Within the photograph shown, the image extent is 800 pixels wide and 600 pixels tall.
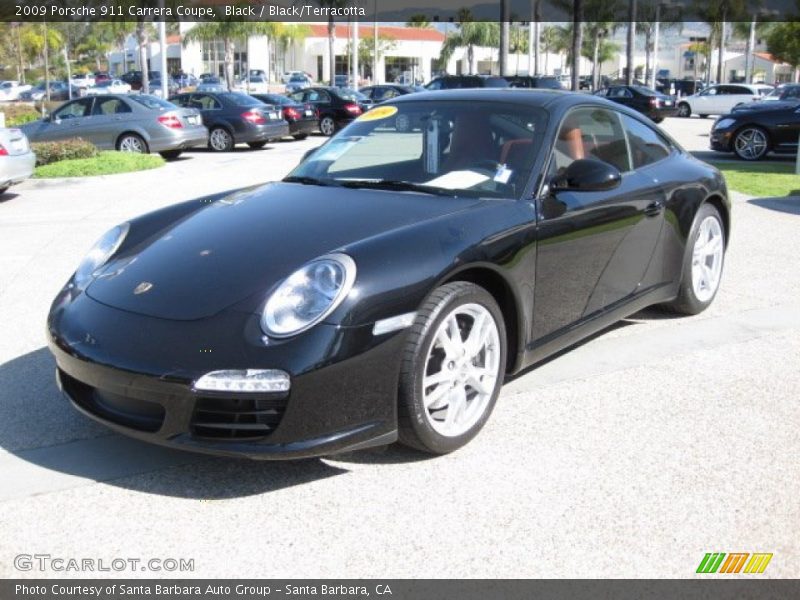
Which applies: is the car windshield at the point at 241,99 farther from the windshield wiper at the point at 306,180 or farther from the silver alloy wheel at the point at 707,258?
the windshield wiper at the point at 306,180

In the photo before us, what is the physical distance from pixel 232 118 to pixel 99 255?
1726 cm

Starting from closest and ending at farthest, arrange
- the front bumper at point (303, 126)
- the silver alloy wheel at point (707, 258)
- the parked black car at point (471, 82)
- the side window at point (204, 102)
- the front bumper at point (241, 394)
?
the front bumper at point (241, 394)
the silver alloy wheel at point (707, 258)
the side window at point (204, 102)
the parked black car at point (471, 82)
the front bumper at point (303, 126)

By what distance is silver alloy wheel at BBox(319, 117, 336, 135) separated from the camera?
85.3 ft

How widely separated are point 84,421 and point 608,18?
2802 inches

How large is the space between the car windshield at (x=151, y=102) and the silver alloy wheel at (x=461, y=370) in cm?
1569

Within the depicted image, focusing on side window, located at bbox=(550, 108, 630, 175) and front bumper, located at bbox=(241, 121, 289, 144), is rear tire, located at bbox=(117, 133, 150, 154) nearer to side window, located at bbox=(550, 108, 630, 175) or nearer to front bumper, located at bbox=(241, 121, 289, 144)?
front bumper, located at bbox=(241, 121, 289, 144)

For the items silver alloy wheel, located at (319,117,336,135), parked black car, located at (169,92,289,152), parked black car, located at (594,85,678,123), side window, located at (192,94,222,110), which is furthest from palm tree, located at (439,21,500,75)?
side window, located at (192,94,222,110)

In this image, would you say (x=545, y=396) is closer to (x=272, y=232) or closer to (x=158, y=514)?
(x=272, y=232)

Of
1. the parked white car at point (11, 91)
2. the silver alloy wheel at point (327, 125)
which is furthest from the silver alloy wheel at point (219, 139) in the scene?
the parked white car at point (11, 91)

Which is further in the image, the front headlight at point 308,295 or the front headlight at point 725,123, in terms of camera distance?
the front headlight at point 725,123

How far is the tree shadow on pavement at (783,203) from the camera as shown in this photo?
1062 cm

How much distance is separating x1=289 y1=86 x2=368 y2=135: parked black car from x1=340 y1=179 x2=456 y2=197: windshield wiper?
21545 millimetres
